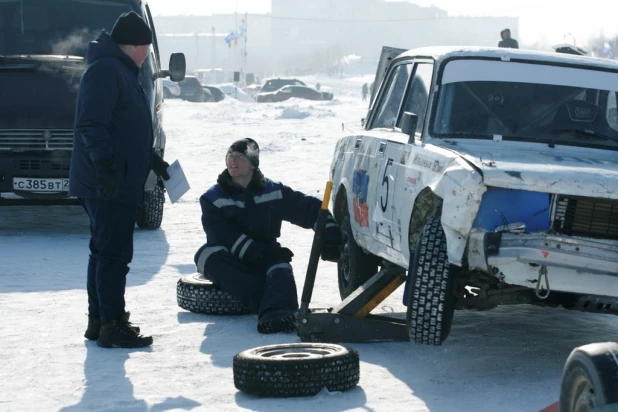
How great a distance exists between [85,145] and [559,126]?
8.82 ft

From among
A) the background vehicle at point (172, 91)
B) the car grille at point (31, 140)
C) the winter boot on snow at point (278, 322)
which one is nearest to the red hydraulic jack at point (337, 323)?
the winter boot on snow at point (278, 322)

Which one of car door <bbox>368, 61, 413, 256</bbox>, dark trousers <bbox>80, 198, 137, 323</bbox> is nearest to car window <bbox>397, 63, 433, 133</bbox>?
car door <bbox>368, 61, 413, 256</bbox>

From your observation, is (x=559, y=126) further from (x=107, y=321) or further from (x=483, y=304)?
(x=107, y=321)

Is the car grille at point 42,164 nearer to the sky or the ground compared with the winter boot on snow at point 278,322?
nearer to the sky

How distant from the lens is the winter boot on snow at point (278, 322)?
692cm

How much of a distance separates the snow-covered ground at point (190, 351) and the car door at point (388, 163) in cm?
70

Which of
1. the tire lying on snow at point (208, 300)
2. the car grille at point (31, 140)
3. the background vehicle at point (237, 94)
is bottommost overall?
the background vehicle at point (237, 94)

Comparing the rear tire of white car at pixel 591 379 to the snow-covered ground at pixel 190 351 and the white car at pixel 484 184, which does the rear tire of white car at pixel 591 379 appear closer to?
the snow-covered ground at pixel 190 351

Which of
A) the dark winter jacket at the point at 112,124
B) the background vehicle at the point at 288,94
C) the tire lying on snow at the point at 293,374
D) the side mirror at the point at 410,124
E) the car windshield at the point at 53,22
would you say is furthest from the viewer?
the background vehicle at the point at 288,94

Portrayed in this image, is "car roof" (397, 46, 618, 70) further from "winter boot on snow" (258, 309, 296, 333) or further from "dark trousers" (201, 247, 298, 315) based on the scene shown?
"winter boot on snow" (258, 309, 296, 333)

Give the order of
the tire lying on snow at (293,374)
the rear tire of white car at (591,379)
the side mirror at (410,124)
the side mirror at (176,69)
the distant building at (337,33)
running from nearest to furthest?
the rear tire of white car at (591,379), the tire lying on snow at (293,374), the side mirror at (410,124), the side mirror at (176,69), the distant building at (337,33)

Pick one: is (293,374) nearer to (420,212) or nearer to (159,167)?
(420,212)

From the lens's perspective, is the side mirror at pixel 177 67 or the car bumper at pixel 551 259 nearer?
the car bumper at pixel 551 259

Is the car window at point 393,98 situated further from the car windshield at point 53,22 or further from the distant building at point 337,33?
the distant building at point 337,33
